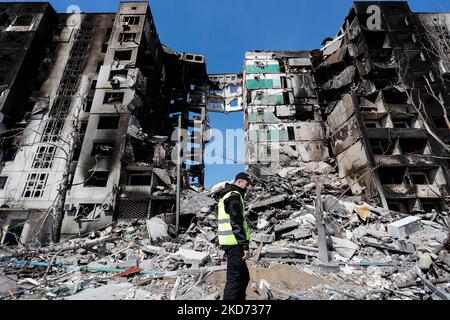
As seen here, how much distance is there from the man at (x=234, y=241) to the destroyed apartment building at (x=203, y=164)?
1544 millimetres

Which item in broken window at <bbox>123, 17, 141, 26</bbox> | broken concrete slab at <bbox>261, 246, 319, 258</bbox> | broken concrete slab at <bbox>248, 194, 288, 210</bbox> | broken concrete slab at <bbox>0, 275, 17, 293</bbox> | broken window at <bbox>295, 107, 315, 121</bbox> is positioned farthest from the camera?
broken window at <bbox>295, 107, 315, 121</bbox>

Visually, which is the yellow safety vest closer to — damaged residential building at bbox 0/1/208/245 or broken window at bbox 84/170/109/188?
damaged residential building at bbox 0/1/208/245

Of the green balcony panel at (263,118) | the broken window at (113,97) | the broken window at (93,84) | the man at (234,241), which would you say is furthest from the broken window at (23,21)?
the man at (234,241)

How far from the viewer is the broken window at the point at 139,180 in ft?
65.1

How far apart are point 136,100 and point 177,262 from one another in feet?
63.2

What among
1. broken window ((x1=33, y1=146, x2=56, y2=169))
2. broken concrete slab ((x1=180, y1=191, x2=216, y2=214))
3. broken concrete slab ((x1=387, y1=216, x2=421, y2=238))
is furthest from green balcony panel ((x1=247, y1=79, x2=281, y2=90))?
broken window ((x1=33, y1=146, x2=56, y2=169))

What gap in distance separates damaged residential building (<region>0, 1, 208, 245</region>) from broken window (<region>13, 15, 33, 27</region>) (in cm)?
10

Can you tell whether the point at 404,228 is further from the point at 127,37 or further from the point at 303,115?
the point at 127,37

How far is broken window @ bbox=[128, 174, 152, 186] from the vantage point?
19.8 m

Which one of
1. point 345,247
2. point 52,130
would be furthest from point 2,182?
point 345,247

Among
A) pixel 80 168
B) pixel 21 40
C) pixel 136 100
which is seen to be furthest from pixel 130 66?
pixel 21 40

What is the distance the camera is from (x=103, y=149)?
20078mm

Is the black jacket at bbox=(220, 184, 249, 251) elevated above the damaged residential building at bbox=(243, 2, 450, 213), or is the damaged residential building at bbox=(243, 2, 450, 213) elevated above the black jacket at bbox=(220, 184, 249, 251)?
the damaged residential building at bbox=(243, 2, 450, 213)
